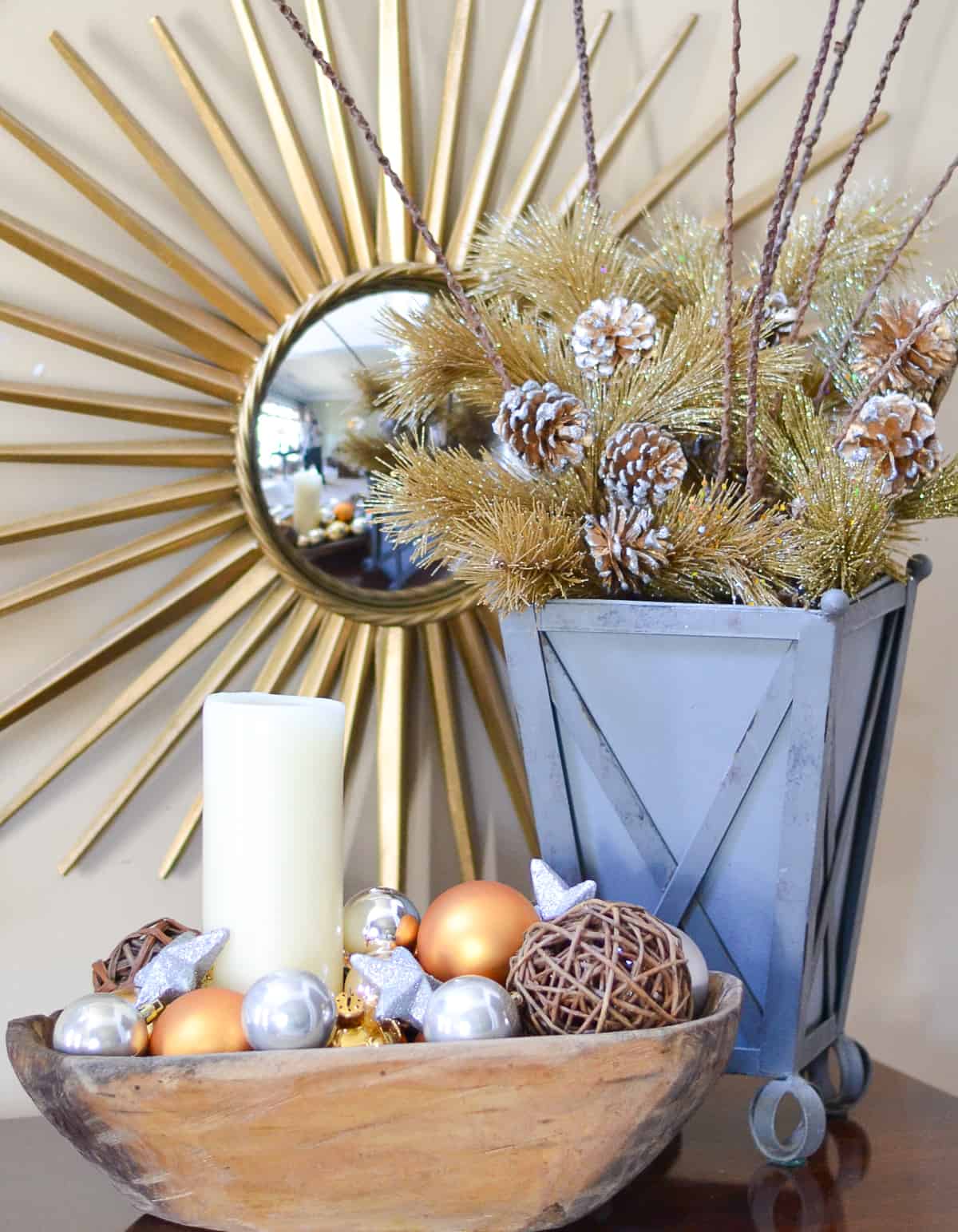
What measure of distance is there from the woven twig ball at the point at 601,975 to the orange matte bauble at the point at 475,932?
0.03 m

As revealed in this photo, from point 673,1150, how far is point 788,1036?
80 millimetres

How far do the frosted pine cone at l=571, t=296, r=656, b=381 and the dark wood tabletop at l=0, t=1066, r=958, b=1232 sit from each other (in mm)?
347

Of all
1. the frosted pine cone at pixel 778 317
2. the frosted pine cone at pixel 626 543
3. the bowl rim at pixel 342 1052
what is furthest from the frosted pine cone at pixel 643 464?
the bowl rim at pixel 342 1052

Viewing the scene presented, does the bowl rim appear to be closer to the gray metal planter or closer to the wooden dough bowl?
the wooden dough bowl

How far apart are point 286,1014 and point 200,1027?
33 mm

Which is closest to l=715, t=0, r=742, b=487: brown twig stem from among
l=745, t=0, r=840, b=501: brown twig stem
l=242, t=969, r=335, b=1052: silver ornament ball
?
l=745, t=0, r=840, b=501: brown twig stem

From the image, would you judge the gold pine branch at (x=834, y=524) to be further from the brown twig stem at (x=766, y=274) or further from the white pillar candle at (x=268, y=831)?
the white pillar candle at (x=268, y=831)

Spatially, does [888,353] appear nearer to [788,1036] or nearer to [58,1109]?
[788,1036]

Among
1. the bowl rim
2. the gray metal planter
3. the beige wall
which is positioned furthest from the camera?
the beige wall

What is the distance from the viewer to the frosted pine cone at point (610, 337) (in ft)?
1.73

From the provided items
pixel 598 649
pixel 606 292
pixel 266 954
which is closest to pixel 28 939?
pixel 266 954

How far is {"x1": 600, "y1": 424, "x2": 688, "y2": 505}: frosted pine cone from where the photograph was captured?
0.50 m

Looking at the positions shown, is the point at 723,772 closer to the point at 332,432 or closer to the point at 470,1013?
the point at 470,1013

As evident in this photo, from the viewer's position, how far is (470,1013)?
0.40 m
